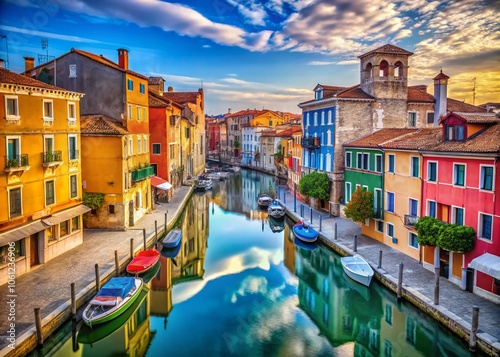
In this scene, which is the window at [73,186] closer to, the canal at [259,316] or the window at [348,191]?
the canal at [259,316]

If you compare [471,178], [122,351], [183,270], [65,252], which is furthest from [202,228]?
[471,178]

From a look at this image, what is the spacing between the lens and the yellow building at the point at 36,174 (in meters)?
18.6

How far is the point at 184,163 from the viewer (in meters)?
57.2

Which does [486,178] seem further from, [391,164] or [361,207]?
[361,207]

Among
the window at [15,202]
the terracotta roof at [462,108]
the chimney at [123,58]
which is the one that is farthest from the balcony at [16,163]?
the terracotta roof at [462,108]

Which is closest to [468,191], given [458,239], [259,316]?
[458,239]

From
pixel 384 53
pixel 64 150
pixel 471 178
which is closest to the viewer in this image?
pixel 471 178

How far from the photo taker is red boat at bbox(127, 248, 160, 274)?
71.1ft

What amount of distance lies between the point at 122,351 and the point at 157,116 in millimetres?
28846

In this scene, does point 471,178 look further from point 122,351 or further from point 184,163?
point 184,163

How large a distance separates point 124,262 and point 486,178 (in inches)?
713

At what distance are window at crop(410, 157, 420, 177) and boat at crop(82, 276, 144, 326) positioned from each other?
→ 1606 cm

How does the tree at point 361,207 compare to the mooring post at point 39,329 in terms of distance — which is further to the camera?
the tree at point 361,207

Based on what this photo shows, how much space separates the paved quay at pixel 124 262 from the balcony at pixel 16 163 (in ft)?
16.4
